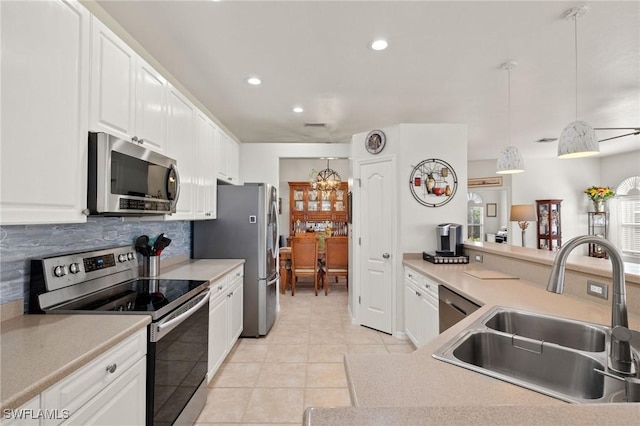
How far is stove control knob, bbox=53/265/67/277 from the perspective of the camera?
1.54m

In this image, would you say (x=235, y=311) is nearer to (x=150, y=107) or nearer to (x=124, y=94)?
(x=150, y=107)

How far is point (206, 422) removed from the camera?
200 centimetres

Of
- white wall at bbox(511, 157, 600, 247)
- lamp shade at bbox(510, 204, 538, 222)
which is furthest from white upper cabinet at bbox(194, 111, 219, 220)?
white wall at bbox(511, 157, 600, 247)

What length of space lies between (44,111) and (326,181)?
17.1ft

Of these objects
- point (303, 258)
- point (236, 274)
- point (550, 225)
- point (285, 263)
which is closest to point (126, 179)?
point (236, 274)

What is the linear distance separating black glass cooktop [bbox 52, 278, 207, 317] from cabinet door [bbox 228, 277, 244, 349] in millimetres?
881

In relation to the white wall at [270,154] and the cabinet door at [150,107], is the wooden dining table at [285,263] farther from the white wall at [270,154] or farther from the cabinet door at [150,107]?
the cabinet door at [150,107]

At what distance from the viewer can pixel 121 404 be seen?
1265 millimetres

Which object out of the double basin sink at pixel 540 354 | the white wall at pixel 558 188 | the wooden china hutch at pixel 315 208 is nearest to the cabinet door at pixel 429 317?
the double basin sink at pixel 540 354

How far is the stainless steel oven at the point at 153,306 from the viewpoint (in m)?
1.48

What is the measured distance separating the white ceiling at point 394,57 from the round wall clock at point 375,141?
316 millimetres

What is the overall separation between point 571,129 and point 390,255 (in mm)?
1983

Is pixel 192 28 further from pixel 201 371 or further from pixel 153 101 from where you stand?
pixel 201 371

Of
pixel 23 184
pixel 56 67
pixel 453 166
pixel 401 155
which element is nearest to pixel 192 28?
pixel 56 67
